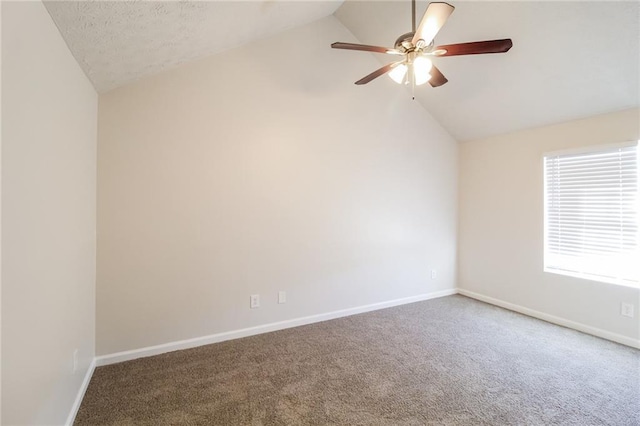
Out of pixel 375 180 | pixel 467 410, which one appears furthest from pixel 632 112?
pixel 467 410

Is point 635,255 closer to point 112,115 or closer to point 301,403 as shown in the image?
point 301,403

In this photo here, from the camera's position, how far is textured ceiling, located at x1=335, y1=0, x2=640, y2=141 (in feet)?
6.89

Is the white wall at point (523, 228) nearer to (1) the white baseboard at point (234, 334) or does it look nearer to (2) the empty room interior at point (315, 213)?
(2) the empty room interior at point (315, 213)

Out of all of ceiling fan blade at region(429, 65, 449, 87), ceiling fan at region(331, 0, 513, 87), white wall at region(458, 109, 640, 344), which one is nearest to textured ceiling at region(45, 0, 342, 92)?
ceiling fan at region(331, 0, 513, 87)

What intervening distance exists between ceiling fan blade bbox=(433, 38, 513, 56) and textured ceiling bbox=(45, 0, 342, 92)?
53.7 inches

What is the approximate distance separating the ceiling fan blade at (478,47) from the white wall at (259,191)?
1.51 metres

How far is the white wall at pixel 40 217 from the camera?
102cm

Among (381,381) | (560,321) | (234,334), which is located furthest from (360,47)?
(560,321)

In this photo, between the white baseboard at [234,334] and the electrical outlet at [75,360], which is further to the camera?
the white baseboard at [234,334]

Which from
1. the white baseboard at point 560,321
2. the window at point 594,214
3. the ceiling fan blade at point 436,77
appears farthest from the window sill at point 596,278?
the ceiling fan blade at point 436,77

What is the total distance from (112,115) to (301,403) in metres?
2.52

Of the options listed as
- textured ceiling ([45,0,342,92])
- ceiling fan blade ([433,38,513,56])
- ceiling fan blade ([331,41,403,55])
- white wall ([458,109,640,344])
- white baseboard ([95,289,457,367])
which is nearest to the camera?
textured ceiling ([45,0,342,92])

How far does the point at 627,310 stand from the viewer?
102 inches

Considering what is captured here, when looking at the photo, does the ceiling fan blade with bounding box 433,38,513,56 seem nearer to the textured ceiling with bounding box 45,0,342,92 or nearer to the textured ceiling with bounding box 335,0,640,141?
the textured ceiling with bounding box 335,0,640,141
